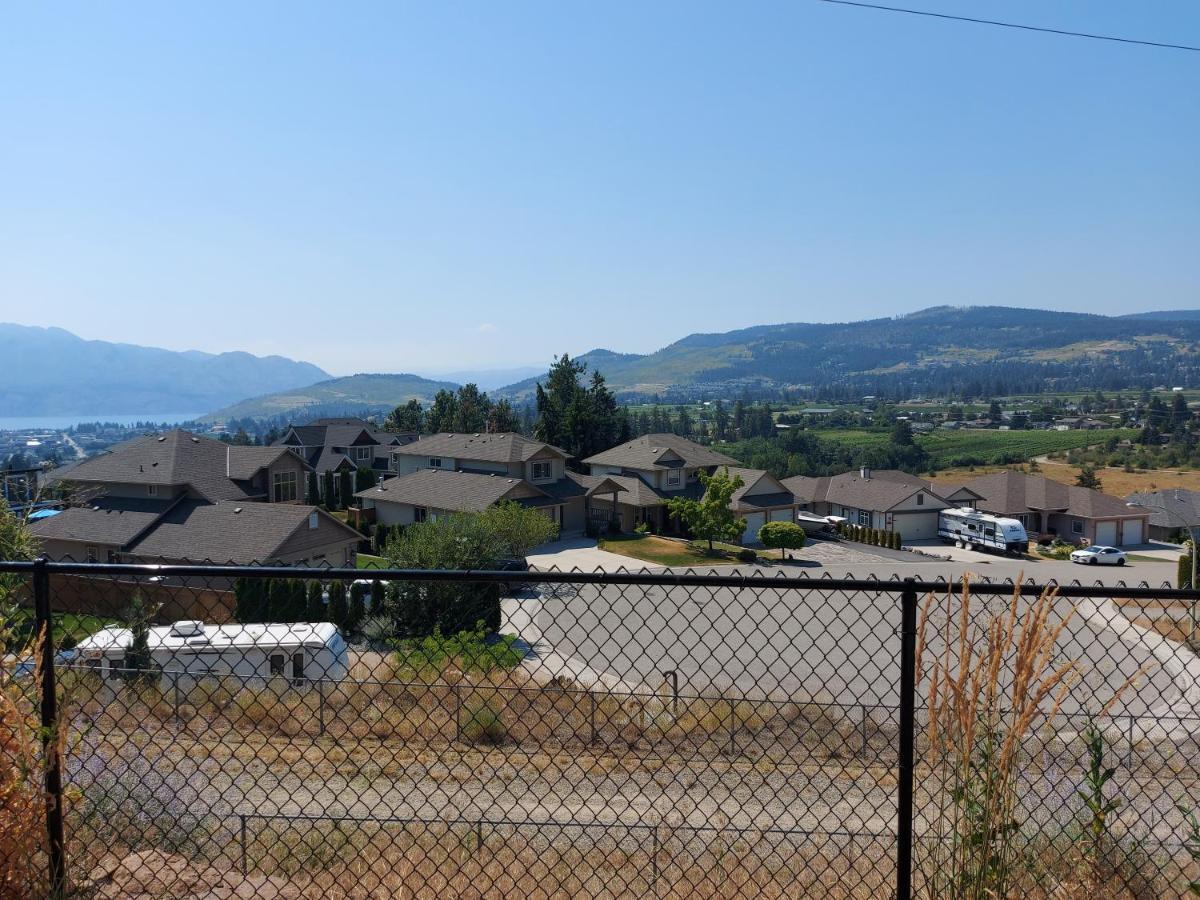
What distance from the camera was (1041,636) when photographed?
2535 millimetres

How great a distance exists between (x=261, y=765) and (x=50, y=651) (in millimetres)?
3629

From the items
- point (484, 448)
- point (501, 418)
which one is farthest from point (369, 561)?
point (501, 418)

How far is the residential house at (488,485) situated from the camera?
115 ft

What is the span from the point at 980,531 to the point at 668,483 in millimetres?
14648

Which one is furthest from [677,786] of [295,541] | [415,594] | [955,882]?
[295,541]

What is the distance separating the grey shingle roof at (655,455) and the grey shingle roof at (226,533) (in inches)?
777

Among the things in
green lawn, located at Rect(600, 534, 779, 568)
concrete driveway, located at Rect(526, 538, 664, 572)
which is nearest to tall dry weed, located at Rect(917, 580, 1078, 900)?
concrete driveway, located at Rect(526, 538, 664, 572)

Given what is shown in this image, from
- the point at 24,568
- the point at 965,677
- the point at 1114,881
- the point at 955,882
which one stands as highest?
the point at 24,568

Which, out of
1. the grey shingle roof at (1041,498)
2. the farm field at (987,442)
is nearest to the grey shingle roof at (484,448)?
the grey shingle roof at (1041,498)

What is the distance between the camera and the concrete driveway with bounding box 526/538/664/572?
3030cm

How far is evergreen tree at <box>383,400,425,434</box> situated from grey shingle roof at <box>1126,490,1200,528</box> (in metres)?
49.4

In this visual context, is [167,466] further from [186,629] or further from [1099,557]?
[1099,557]

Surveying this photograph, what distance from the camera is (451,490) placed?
3550 centimetres

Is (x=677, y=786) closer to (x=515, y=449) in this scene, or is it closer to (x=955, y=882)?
(x=955, y=882)
